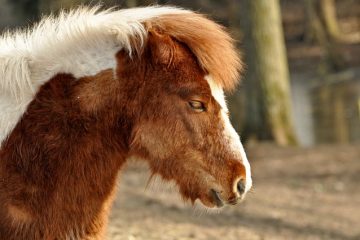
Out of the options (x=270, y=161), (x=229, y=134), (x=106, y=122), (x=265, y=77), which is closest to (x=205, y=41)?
(x=229, y=134)

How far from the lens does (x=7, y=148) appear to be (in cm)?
405

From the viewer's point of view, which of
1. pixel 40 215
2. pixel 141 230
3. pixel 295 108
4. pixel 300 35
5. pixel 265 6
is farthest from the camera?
pixel 300 35

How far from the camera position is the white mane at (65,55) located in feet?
13.4

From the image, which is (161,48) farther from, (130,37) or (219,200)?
(219,200)

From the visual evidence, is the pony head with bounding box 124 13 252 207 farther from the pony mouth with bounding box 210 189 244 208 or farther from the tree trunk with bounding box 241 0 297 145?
the tree trunk with bounding box 241 0 297 145

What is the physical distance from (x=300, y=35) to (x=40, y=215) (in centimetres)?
3771

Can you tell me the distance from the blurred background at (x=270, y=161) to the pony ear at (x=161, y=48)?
689mm

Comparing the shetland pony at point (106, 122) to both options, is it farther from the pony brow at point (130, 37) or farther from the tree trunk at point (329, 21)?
the tree trunk at point (329, 21)

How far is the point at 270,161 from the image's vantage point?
14352mm

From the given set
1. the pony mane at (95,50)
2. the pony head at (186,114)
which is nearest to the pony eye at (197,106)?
the pony head at (186,114)

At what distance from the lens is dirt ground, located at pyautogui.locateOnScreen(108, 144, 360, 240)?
28.5 feet

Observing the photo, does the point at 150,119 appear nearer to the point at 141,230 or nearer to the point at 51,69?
the point at 51,69

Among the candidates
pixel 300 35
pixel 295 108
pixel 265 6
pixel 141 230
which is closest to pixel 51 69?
pixel 141 230

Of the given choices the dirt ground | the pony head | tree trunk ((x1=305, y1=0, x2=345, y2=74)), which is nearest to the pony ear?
the pony head
